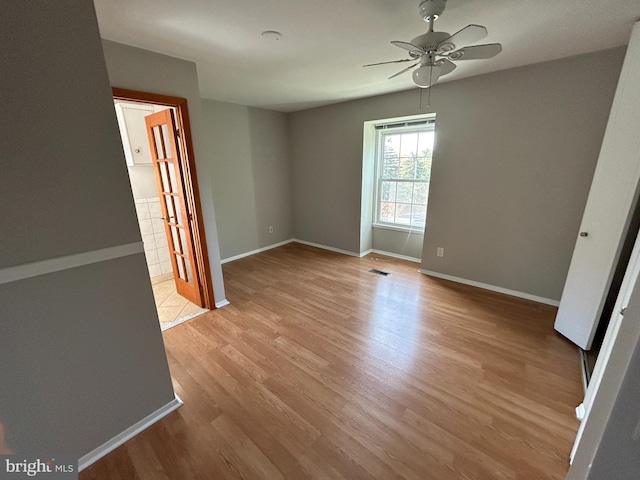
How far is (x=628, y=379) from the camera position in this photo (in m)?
0.47

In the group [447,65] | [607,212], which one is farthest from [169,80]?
[607,212]

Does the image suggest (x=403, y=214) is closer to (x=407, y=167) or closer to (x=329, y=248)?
(x=407, y=167)

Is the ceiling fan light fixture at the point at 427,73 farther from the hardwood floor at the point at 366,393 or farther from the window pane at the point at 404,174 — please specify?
the hardwood floor at the point at 366,393

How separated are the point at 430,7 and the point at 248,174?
334 cm

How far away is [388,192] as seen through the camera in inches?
162

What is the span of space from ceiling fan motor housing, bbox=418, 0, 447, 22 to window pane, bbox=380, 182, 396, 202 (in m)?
2.65

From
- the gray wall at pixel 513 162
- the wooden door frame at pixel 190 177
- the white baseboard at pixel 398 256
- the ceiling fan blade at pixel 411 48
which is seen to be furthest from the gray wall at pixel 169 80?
the white baseboard at pixel 398 256

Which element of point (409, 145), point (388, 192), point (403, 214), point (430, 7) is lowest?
point (403, 214)

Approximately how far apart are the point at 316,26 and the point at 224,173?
266 cm

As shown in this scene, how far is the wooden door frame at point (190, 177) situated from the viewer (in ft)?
6.46

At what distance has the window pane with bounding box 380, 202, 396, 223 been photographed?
13.5 feet

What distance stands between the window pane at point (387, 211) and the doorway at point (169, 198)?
2871 mm

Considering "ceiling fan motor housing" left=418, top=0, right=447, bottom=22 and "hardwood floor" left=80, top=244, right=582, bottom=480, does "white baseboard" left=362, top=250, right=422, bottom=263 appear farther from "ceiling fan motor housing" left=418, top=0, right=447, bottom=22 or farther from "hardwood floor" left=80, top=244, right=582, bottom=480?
"ceiling fan motor housing" left=418, top=0, right=447, bottom=22

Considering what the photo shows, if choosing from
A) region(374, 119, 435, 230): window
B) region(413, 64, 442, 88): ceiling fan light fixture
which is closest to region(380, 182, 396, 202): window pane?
region(374, 119, 435, 230): window
